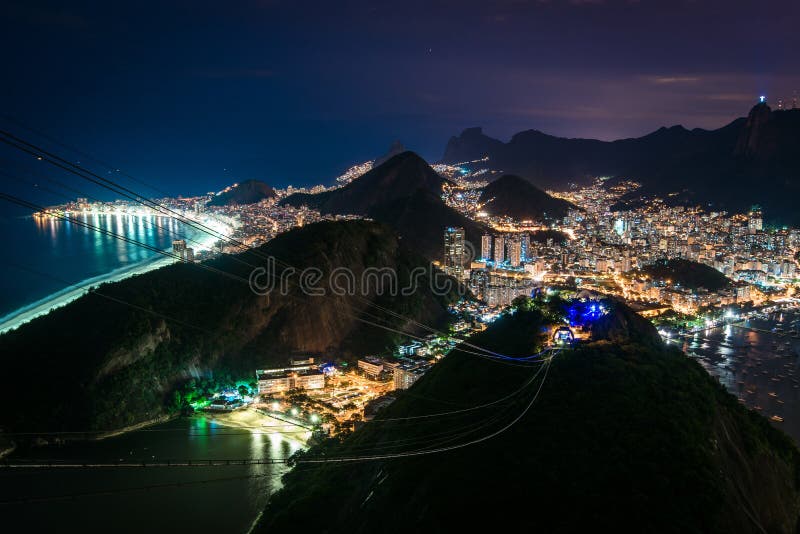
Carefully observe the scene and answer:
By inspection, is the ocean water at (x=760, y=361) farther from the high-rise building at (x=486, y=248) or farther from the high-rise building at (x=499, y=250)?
the high-rise building at (x=486, y=248)

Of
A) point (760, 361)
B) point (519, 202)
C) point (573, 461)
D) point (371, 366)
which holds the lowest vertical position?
point (760, 361)

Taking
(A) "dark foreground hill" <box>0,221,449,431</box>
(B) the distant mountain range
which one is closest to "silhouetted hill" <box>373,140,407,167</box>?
(B) the distant mountain range

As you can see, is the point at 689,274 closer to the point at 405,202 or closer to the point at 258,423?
the point at 405,202

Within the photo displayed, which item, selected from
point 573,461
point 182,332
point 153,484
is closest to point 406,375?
point 153,484

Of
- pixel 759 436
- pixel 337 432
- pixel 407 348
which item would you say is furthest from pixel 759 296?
pixel 337 432

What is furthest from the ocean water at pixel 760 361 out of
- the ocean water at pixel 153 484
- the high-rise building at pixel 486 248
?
Result: the high-rise building at pixel 486 248

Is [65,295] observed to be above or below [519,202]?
below

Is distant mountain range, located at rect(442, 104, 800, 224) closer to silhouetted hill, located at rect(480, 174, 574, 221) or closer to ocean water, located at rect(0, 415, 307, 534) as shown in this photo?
A: silhouetted hill, located at rect(480, 174, 574, 221)
